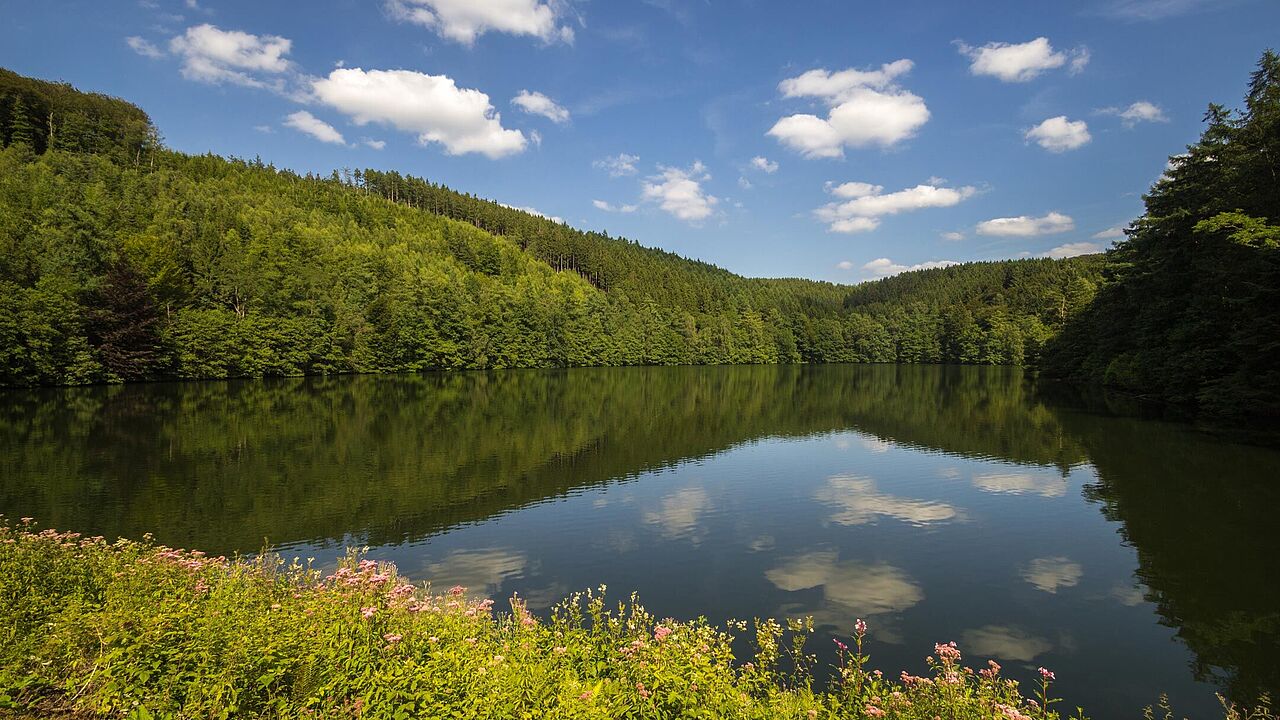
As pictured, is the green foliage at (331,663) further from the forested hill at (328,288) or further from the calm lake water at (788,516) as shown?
the forested hill at (328,288)

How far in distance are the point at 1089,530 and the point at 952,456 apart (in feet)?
38.1

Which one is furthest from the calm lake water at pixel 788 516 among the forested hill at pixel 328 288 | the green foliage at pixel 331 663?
the forested hill at pixel 328 288

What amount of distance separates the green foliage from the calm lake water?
3402mm

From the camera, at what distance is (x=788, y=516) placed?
17.8 metres

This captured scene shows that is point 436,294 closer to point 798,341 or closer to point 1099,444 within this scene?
point 1099,444

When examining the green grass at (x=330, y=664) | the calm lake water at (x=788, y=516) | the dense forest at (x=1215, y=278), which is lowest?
the calm lake water at (x=788, y=516)

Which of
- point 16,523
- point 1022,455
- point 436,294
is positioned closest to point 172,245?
point 436,294

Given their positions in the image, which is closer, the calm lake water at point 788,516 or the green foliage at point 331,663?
the green foliage at point 331,663

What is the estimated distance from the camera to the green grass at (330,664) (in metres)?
5.16

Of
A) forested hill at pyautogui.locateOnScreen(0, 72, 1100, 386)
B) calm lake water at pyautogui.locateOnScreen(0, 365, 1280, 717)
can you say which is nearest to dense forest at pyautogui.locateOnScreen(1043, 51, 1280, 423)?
calm lake water at pyautogui.locateOnScreen(0, 365, 1280, 717)

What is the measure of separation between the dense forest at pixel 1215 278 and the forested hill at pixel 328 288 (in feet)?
120

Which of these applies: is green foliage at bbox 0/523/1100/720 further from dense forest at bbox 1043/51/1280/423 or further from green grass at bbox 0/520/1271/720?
dense forest at bbox 1043/51/1280/423

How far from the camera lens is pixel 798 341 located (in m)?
156

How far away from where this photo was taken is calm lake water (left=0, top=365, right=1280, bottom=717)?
34.7 ft
